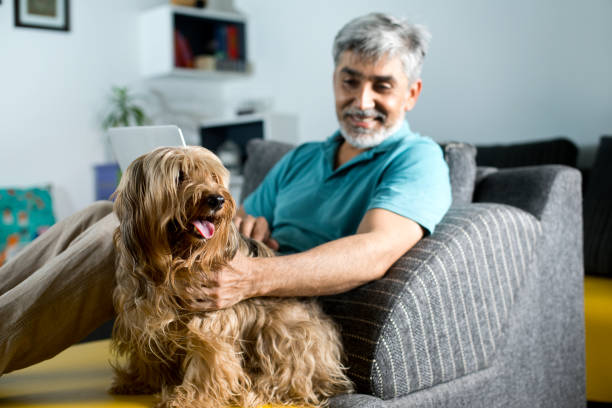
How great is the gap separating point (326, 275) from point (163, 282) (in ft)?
1.28

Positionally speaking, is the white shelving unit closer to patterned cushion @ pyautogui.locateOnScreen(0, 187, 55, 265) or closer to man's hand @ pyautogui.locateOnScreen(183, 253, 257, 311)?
patterned cushion @ pyautogui.locateOnScreen(0, 187, 55, 265)

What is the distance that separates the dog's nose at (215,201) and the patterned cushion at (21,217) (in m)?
3.30

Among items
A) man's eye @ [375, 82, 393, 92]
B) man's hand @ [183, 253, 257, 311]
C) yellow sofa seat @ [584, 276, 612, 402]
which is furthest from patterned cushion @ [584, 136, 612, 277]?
man's hand @ [183, 253, 257, 311]

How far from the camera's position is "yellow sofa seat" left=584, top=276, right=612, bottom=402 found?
2.17 metres

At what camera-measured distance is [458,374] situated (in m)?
1.59

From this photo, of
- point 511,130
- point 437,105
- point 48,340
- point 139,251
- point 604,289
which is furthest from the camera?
point 437,105

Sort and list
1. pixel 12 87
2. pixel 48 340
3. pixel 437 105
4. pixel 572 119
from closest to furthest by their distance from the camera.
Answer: pixel 48 340 → pixel 572 119 → pixel 437 105 → pixel 12 87

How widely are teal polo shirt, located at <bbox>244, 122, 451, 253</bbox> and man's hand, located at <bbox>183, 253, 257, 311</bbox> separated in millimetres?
425

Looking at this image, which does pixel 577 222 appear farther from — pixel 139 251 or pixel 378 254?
pixel 139 251

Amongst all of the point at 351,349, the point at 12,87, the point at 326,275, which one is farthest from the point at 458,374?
the point at 12,87

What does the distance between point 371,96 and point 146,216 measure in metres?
0.94

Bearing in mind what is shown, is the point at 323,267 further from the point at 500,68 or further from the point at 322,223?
the point at 500,68

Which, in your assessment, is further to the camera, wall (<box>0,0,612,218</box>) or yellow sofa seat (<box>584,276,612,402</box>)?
wall (<box>0,0,612,218</box>)

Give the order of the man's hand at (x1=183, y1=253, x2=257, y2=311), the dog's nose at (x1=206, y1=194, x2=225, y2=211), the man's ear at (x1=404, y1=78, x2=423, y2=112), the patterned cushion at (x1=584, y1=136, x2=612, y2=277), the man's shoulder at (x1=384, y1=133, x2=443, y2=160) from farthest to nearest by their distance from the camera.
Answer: the patterned cushion at (x1=584, y1=136, x2=612, y2=277) < the man's ear at (x1=404, y1=78, x2=423, y2=112) < the man's shoulder at (x1=384, y1=133, x2=443, y2=160) < the man's hand at (x1=183, y1=253, x2=257, y2=311) < the dog's nose at (x1=206, y1=194, x2=225, y2=211)
